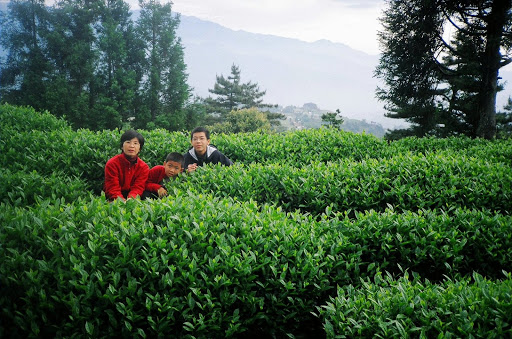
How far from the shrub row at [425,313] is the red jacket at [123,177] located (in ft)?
12.9

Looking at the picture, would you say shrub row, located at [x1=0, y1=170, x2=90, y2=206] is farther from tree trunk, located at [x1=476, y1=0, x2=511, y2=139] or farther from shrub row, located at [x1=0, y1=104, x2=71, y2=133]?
tree trunk, located at [x1=476, y1=0, x2=511, y2=139]

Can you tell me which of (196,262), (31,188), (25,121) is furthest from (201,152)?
(25,121)

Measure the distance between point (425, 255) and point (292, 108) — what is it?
507ft

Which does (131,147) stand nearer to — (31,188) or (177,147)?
(31,188)

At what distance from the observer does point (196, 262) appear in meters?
2.69

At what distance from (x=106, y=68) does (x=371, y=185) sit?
27.8m

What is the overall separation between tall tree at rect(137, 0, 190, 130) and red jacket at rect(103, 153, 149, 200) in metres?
21.8

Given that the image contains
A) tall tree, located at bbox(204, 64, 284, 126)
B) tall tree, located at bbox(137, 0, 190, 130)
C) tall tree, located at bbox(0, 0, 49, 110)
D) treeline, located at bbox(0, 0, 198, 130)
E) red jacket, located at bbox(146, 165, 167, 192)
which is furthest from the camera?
tall tree, located at bbox(204, 64, 284, 126)

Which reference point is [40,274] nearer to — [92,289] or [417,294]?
[92,289]

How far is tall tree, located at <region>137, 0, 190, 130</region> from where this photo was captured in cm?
2695

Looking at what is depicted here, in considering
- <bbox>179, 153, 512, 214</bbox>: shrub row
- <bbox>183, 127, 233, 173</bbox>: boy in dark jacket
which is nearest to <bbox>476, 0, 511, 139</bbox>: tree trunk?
<bbox>179, 153, 512, 214</bbox>: shrub row

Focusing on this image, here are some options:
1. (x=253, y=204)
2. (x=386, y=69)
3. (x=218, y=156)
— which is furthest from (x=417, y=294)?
(x=386, y=69)

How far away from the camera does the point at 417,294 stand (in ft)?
8.38

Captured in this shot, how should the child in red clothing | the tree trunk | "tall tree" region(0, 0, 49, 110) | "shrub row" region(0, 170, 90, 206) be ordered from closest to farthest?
"shrub row" region(0, 170, 90, 206)
the child in red clothing
the tree trunk
"tall tree" region(0, 0, 49, 110)
